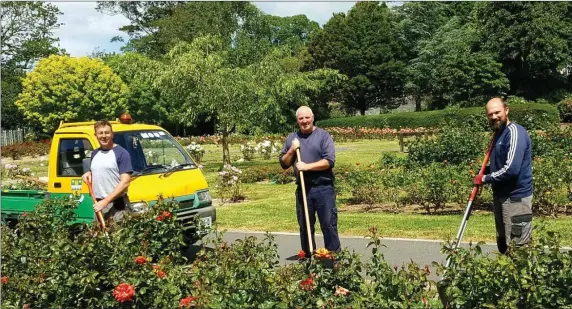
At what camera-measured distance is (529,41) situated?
49.9 metres

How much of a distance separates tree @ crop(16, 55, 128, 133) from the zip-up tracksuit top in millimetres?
50410

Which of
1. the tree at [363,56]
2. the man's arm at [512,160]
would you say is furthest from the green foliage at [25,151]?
the man's arm at [512,160]

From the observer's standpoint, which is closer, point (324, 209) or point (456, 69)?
point (324, 209)

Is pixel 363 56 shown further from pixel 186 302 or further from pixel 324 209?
pixel 186 302

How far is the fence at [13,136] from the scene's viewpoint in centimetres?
5550

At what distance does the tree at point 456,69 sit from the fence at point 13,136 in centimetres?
3593

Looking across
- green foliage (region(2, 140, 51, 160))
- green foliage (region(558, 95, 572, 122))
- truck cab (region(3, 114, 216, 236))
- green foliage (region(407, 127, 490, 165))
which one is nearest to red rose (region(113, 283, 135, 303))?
truck cab (region(3, 114, 216, 236))

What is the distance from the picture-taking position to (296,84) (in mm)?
25953

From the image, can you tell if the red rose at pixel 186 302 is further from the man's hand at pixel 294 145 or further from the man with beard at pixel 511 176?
the man with beard at pixel 511 176

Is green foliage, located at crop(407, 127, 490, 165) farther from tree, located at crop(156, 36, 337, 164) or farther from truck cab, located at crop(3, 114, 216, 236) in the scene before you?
tree, located at crop(156, 36, 337, 164)

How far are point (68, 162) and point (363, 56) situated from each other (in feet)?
176

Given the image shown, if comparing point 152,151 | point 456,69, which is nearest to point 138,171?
point 152,151

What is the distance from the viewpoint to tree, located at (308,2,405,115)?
60.6 meters

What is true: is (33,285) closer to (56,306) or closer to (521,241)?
(56,306)
